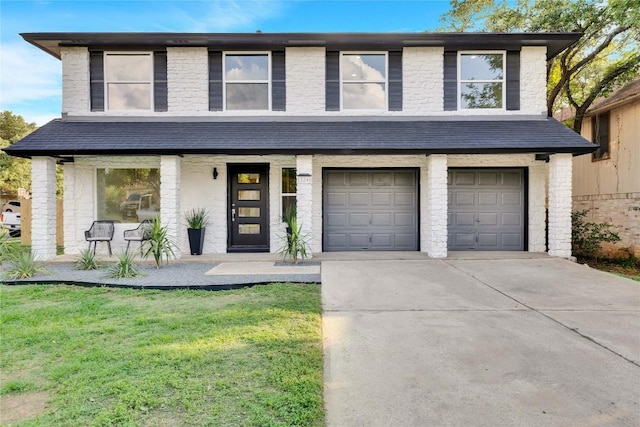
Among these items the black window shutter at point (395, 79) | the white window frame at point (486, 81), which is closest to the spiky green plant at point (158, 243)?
the black window shutter at point (395, 79)

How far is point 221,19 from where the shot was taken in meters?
11.3

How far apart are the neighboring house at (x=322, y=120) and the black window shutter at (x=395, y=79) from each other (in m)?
0.06

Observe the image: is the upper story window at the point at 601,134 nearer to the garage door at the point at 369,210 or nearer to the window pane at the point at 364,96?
the garage door at the point at 369,210

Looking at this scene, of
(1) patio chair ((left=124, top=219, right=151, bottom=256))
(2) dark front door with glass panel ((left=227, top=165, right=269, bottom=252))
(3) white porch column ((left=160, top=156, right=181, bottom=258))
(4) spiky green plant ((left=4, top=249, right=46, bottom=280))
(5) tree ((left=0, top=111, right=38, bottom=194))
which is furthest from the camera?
(5) tree ((left=0, top=111, right=38, bottom=194))

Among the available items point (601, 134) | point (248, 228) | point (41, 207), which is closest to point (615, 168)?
point (601, 134)

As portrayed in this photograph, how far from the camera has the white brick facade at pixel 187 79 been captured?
396 inches

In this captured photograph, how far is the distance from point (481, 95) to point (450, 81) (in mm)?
A: 982

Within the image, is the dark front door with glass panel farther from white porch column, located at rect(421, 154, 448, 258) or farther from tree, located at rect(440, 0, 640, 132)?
tree, located at rect(440, 0, 640, 132)

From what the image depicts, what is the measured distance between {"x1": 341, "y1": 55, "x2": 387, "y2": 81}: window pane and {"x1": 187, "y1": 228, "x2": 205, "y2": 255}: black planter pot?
574 cm

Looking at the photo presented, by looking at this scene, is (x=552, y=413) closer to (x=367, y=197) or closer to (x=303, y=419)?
(x=303, y=419)

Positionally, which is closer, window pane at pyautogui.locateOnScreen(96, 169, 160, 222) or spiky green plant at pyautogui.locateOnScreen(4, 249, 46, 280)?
spiky green plant at pyautogui.locateOnScreen(4, 249, 46, 280)

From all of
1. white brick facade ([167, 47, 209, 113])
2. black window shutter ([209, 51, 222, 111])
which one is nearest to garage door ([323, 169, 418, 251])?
black window shutter ([209, 51, 222, 111])

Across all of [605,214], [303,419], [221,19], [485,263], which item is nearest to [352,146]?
[485,263]

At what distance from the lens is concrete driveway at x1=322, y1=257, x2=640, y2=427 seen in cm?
271
